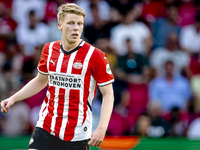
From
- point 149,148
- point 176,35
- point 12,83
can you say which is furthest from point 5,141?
point 176,35

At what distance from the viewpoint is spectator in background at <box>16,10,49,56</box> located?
837 cm

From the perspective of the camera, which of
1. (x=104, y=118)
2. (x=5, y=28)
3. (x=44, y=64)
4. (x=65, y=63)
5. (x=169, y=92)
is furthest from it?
(x=5, y=28)

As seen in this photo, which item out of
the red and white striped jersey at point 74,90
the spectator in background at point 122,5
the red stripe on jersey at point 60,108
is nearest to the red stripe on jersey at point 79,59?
the red and white striped jersey at point 74,90

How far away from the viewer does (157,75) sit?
770 centimetres

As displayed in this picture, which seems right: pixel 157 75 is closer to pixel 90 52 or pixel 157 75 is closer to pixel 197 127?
pixel 197 127

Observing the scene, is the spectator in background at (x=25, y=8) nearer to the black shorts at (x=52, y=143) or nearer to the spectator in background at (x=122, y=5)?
the spectator in background at (x=122, y=5)

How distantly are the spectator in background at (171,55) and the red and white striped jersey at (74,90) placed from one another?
503 centimetres

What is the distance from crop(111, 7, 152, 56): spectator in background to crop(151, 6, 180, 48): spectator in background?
256 mm

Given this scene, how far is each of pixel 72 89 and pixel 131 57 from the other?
4.80m

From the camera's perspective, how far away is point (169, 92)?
23.8ft

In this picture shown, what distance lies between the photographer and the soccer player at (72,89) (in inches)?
122

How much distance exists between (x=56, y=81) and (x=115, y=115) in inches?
151

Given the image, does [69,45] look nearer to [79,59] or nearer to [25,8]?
[79,59]

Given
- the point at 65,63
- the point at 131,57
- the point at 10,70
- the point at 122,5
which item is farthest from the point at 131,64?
the point at 65,63
